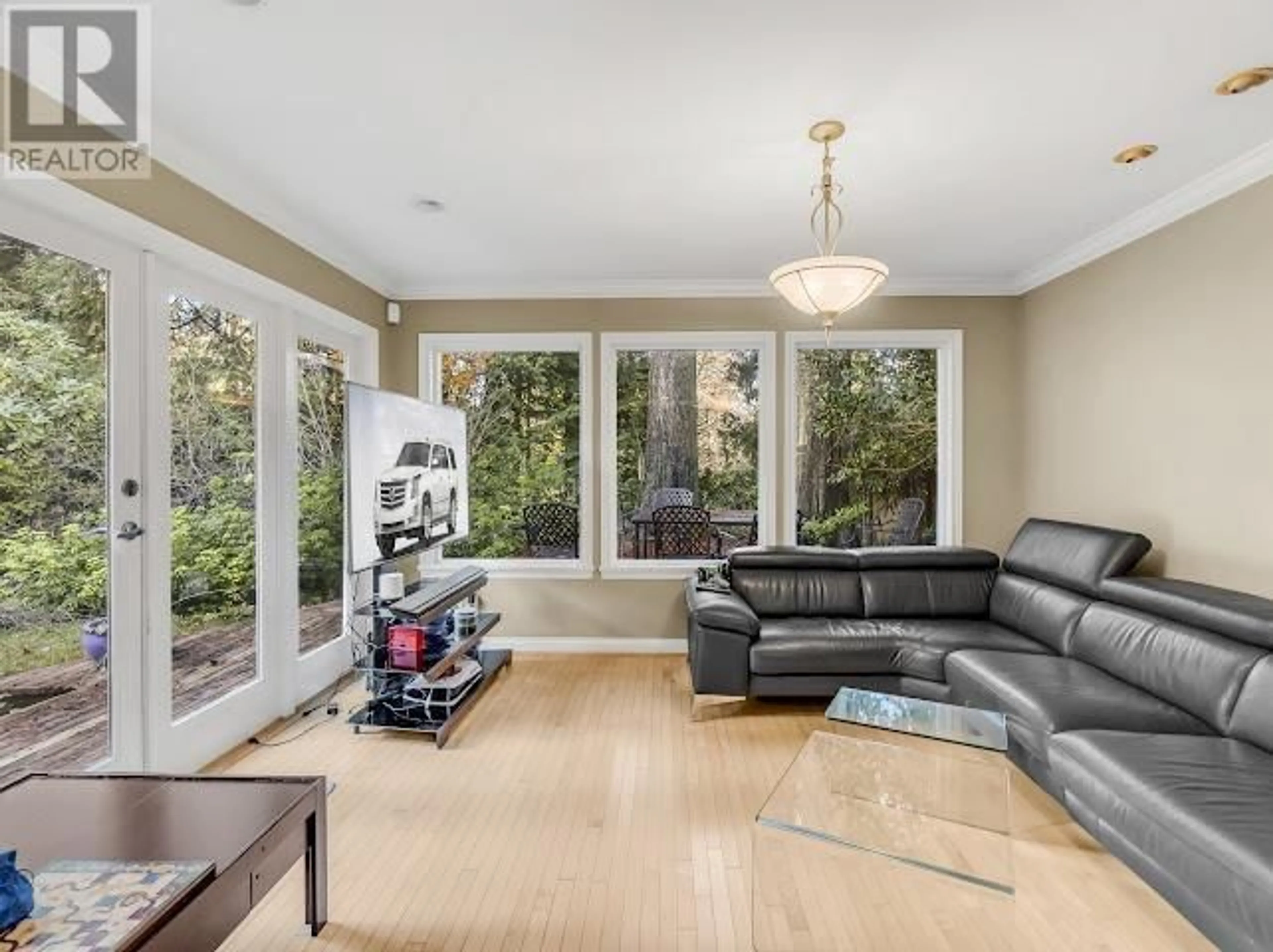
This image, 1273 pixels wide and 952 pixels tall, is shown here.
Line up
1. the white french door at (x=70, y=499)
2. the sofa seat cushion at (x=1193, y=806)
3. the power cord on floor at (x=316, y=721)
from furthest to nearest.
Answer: the power cord on floor at (x=316, y=721), the white french door at (x=70, y=499), the sofa seat cushion at (x=1193, y=806)

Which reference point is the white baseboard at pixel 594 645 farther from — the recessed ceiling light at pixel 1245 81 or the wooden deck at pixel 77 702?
the recessed ceiling light at pixel 1245 81

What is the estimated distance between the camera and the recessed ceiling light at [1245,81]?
211 centimetres

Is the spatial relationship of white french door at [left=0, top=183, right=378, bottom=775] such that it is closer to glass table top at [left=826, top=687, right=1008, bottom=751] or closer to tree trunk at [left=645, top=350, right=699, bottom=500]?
tree trunk at [left=645, top=350, right=699, bottom=500]

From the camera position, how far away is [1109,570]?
3.20m

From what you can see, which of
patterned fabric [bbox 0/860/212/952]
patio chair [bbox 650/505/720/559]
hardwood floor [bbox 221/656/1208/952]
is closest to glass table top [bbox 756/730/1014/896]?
hardwood floor [bbox 221/656/1208/952]

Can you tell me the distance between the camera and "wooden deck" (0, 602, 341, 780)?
211 centimetres

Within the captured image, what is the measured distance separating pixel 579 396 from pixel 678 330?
858mm

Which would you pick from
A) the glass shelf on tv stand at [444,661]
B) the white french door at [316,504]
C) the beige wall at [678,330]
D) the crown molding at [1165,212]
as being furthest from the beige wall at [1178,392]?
the white french door at [316,504]

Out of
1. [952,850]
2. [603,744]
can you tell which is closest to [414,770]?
[603,744]

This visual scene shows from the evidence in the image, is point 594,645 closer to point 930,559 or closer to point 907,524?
point 930,559

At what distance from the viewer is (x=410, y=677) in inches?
135

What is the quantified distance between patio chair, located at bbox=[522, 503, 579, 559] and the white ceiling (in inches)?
73.4

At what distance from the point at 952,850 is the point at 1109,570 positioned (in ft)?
6.51

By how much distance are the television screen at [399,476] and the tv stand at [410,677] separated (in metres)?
0.27
